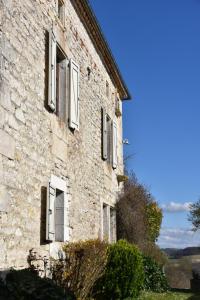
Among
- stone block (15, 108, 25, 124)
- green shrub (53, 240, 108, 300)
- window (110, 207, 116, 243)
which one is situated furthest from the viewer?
window (110, 207, 116, 243)

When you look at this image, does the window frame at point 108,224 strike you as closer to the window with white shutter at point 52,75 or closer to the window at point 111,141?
the window at point 111,141

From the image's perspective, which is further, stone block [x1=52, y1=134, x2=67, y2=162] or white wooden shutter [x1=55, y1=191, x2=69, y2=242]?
white wooden shutter [x1=55, y1=191, x2=69, y2=242]

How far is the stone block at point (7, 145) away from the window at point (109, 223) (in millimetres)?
5641

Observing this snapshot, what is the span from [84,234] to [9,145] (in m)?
4.22

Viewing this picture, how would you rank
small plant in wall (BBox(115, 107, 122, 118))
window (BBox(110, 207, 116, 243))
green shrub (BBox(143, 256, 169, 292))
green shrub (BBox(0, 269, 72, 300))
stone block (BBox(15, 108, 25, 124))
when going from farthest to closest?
1. small plant in wall (BBox(115, 107, 122, 118))
2. window (BBox(110, 207, 116, 243))
3. green shrub (BBox(143, 256, 169, 292))
4. stone block (BBox(15, 108, 25, 124))
5. green shrub (BBox(0, 269, 72, 300))

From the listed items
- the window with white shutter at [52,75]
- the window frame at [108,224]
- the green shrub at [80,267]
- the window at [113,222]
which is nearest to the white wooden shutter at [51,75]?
the window with white shutter at [52,75]

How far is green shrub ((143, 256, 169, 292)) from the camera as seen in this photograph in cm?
1224

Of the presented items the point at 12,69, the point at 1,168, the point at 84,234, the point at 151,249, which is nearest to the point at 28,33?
the point at 12,69

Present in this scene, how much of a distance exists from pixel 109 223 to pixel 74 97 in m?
4.27

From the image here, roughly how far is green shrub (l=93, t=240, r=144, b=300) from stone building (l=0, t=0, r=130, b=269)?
2.77ft

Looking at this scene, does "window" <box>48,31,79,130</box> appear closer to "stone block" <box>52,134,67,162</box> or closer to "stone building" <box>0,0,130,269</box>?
"stone building" <box>0,0,130,269</box>

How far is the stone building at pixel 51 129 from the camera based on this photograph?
624cm

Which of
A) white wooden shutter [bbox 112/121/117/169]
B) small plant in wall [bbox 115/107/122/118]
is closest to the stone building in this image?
white wooden shutter [bbox 112/121/117/169]

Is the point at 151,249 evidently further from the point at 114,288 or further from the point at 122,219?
the point at 114,288
